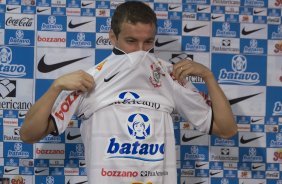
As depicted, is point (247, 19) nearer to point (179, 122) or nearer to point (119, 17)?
point (179, 122)

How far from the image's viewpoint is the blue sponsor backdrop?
67.9 inches

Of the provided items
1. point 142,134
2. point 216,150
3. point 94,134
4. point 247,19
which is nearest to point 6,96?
point 94,134

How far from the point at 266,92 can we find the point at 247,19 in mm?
325

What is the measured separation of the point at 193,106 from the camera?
140cm

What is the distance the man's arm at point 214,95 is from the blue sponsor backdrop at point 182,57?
40 cm

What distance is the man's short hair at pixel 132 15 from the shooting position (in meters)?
1.31

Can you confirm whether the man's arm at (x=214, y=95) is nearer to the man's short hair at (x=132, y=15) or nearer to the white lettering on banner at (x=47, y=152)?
the man's short hair at (x=132, y=15)

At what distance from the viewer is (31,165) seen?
1.74 metres

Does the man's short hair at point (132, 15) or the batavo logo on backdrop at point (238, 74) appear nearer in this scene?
the man's short hair at point (132, 15)

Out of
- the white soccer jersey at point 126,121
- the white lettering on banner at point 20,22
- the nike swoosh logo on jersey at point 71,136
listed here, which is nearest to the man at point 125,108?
the white soccer jersey at point 126,121

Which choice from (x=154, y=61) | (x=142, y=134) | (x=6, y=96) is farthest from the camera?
(x=6, y=96)

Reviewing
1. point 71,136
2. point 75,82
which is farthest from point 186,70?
point 71,136

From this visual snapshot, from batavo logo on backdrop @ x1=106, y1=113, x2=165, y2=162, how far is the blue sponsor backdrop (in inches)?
19.5

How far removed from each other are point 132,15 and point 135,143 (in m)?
0.39
